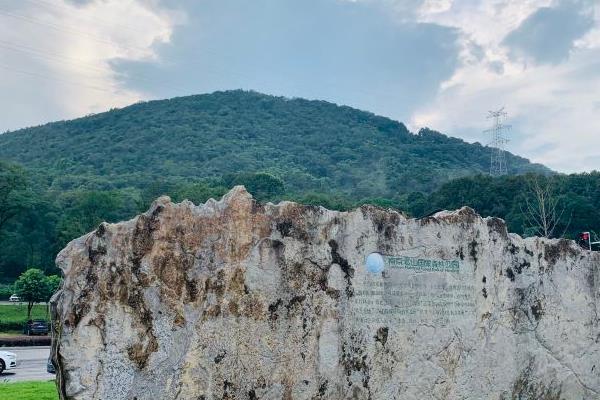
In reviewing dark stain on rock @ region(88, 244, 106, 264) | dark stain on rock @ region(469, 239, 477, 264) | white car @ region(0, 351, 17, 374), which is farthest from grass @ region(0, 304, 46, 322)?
dark stain on rock @ region(469, 239, 477, 264)

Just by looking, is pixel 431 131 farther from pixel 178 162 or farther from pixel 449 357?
pixel 449 357

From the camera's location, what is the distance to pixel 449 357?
278 inches

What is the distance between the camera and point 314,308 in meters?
6.29

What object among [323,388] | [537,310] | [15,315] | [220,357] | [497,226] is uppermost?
[497,226]

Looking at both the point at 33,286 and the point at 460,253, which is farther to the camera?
the point at 33,286

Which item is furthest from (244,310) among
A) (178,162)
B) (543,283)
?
(178,162)

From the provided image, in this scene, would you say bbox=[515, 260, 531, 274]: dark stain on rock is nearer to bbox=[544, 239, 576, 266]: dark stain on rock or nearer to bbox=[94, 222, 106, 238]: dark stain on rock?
bbox=[544, 239, 576, 266]: dark stain on rock

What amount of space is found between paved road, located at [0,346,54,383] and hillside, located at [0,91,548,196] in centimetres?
3052

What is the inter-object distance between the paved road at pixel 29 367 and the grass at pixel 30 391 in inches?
117

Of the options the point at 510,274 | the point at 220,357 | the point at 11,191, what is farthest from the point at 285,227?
the point at 11,191

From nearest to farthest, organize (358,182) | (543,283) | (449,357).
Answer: (449,357)
(543,283)
(358,182)

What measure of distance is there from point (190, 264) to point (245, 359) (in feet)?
3.35

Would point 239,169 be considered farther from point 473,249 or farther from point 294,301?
point 294,301

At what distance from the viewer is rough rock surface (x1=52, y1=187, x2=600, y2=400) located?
5.43 metres
